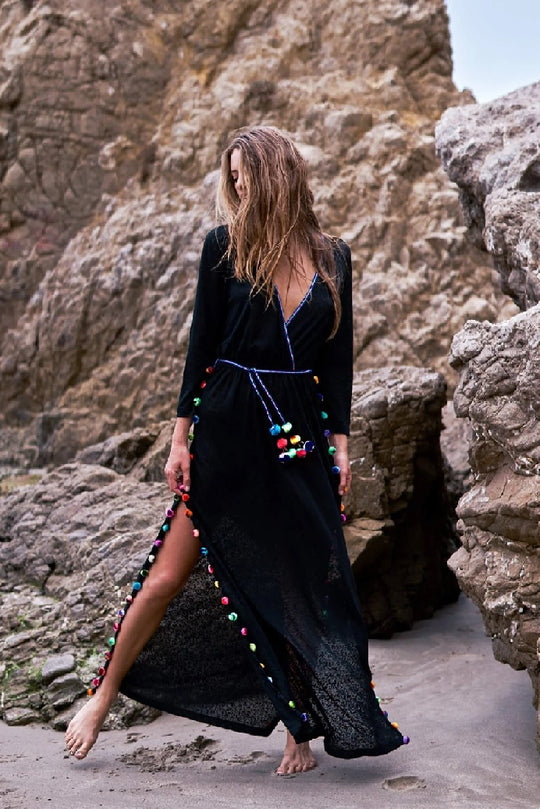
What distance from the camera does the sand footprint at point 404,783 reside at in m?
2.41

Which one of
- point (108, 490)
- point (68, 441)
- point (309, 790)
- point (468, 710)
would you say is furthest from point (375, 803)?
point (68, 441)

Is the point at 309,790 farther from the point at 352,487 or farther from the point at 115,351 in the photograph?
the point at 115,351

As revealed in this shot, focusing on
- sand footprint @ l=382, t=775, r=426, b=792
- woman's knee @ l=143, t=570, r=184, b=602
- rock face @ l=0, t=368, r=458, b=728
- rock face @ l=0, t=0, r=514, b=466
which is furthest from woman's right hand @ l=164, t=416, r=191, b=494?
rock face @ l=0, t=0, r=514, b=466

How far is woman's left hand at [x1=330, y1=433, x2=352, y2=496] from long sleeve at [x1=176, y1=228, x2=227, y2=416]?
456 mm

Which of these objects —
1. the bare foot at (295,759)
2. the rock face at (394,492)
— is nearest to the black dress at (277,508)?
the bare foot at (295,759)

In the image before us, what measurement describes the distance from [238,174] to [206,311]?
43cm

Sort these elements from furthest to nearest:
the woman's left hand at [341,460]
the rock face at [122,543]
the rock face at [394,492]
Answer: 1. the rock face at [394,492]
2. the rock face at [122,543]
3. the woman's left hand at [341,460]

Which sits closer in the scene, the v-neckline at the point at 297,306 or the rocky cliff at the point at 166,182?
the v-neckline at the point at 297,306

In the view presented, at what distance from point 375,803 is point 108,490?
284 centimetres

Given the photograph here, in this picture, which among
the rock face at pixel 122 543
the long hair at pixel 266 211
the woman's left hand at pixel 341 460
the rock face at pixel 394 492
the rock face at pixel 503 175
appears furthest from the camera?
the rock face at pixel 394 492

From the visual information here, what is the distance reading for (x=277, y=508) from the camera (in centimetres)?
267

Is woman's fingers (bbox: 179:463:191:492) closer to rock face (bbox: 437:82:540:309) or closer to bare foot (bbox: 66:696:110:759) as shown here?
bare foot (bbox: 66:696:110:759)

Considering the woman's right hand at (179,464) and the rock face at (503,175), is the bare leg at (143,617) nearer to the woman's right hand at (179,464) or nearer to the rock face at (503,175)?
the woman's right hand at (179,464)

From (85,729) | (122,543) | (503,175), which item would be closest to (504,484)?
(85,729)
